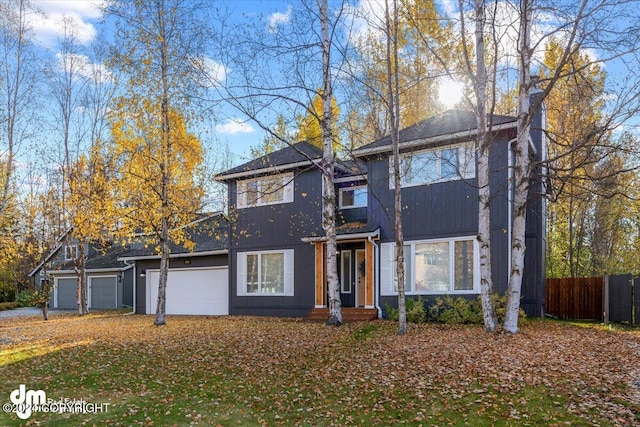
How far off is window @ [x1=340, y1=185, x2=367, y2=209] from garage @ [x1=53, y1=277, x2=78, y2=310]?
2177 centimetres

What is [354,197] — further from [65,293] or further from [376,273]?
[65,293]

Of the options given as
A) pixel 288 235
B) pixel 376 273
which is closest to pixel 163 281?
pixel 288 235

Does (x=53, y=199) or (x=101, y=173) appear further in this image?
(x=53, y=199)

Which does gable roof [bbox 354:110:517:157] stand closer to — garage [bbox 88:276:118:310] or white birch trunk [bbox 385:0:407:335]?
white birch trunk [bbox 385:0:407:335]

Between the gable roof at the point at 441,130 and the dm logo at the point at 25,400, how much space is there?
10.7 m

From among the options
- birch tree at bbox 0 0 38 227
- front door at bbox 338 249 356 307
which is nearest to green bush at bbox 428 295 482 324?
front door at bbox 338 249 356 307

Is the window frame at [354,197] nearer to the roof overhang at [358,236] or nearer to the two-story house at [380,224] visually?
the two-story house at [380,224]

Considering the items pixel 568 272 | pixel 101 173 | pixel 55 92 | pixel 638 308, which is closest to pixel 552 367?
pixel 638 308

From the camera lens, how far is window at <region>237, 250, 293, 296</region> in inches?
699

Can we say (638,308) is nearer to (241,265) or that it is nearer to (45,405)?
(241,265)

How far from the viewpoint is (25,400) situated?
23.3ft

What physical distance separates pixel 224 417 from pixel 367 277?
392 inches

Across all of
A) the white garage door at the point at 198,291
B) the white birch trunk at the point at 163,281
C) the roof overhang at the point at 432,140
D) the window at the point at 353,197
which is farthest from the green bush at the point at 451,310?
the white garage door at the point at 198,291

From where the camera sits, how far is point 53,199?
25.9 m
